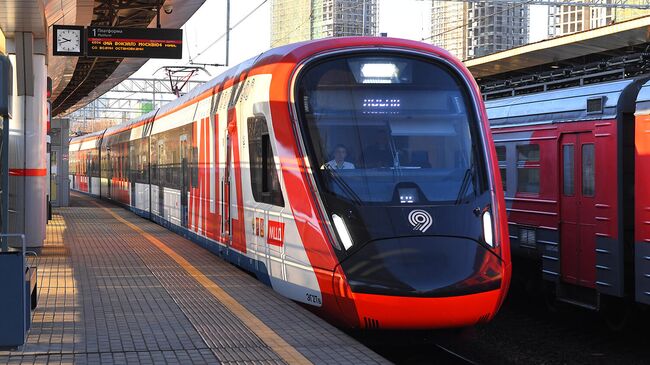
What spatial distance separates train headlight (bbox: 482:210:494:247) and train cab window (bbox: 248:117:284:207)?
83.2 inches

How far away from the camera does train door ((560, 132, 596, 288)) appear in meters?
10.3

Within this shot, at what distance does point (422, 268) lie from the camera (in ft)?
26.2

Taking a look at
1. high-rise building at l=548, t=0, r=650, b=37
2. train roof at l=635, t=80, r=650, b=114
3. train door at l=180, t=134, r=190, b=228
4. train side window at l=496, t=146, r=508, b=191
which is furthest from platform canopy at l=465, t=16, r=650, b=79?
high-rise building at l=548, t=0, r=650, b=37

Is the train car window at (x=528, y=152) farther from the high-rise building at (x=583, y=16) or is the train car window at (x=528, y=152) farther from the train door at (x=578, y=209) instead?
the high-rise building at (x=583, y=16)

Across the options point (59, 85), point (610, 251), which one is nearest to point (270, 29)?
point (59, 85)

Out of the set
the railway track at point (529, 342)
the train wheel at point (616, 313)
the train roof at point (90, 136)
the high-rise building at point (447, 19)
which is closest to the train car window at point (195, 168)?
the railway track at point (529, 342)

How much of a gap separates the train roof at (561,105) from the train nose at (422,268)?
2969 mm

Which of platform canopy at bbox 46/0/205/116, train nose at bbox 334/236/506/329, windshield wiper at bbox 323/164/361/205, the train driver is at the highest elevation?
platform canopy at bbox 46/0/205/116

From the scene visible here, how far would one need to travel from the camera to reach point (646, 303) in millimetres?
9234

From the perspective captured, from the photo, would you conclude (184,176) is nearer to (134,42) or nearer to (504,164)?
(134,42)

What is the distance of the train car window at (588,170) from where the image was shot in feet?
33.8

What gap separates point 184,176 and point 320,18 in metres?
12.4

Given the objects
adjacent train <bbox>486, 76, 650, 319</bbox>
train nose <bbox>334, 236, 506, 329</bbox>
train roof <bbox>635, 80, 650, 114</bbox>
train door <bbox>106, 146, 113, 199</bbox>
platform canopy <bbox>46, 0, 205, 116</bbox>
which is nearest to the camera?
train nose <bbox>334, 236, 506, 329</bbox>

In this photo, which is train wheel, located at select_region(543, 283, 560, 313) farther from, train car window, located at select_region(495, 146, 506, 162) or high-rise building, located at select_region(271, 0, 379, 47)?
high-rise building, located at select_region(271, 0, 379, 47)
